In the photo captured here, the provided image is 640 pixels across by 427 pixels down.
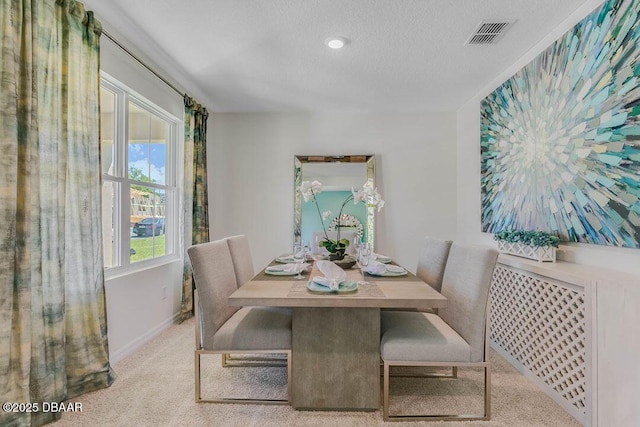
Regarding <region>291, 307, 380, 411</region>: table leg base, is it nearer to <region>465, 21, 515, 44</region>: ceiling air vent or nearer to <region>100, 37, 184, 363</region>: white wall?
<region>100, 37, 184, 363</region>: white wall

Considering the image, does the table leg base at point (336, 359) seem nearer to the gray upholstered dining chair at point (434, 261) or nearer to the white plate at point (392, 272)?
the white plate at point (392, 272)

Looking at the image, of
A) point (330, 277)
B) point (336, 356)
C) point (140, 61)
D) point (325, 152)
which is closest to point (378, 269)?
point (330, 277)

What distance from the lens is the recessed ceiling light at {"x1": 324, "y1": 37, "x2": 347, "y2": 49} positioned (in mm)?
2404

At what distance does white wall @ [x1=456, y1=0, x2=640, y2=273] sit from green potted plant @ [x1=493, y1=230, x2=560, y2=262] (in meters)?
0.14

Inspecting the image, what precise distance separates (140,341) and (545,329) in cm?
308

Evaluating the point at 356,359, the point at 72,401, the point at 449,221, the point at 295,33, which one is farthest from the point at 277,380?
the point at 449,221

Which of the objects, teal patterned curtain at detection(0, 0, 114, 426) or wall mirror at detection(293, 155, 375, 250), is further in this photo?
wall mirror at detection(293, 155, 375, 250)

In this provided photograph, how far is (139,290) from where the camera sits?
8.80ft

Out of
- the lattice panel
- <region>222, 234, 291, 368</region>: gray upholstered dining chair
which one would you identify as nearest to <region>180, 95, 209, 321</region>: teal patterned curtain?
<region>222, 234, 291, 368</region>: gray upholstered dining chair

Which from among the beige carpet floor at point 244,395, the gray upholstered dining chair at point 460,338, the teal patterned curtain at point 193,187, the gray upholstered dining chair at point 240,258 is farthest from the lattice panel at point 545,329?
the teal patterned curtain at point 193,187

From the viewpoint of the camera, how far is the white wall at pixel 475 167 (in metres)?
2.03

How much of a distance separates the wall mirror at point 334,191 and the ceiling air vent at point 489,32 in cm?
181

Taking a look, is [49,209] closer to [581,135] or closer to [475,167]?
[581,135]

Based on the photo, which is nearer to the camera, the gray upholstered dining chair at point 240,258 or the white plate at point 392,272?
the white plate at point 392,272
